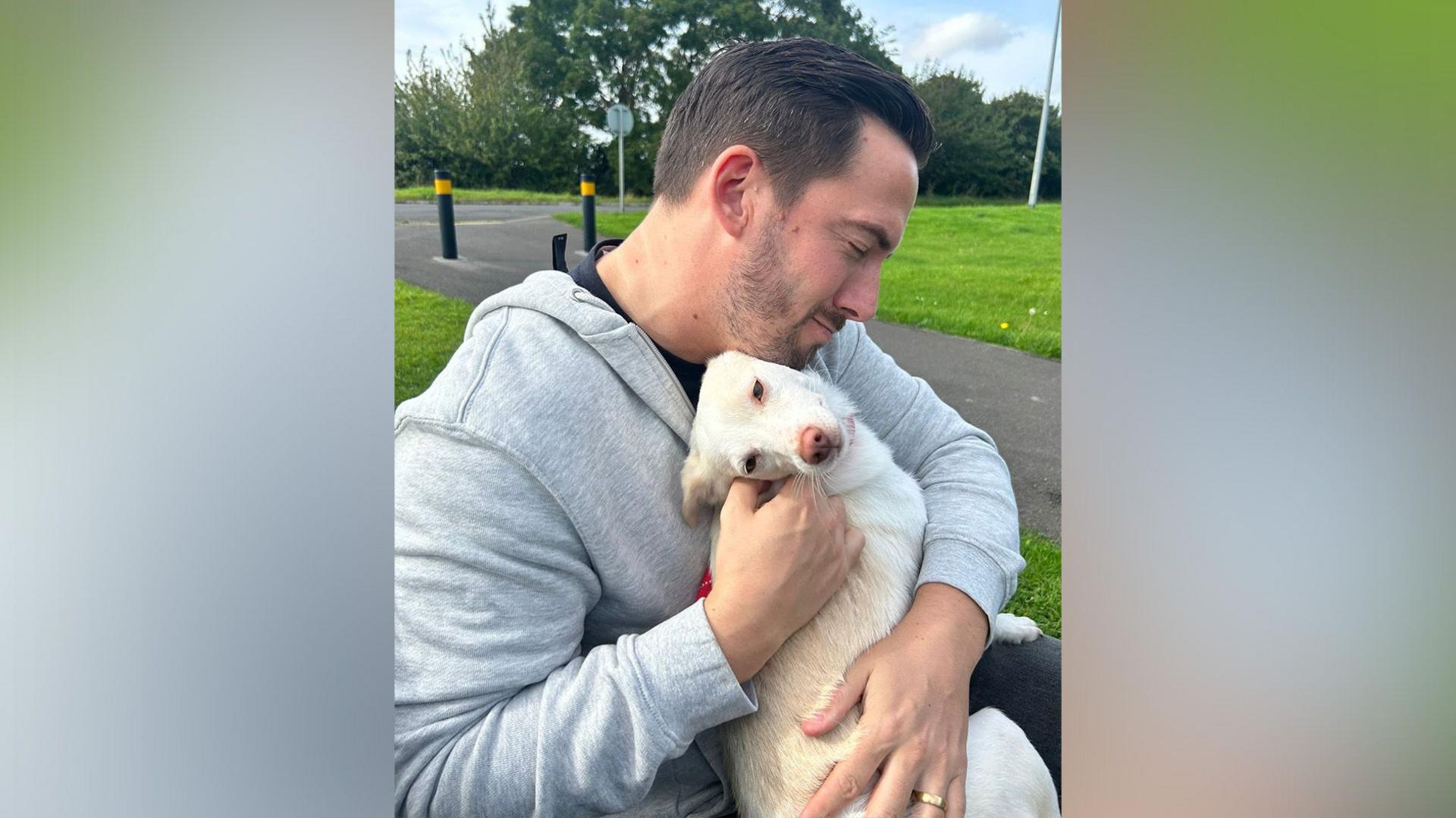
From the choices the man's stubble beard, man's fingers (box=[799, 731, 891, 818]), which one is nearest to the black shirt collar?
the man's stubble beard

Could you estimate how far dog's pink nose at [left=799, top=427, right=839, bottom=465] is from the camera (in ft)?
4.45

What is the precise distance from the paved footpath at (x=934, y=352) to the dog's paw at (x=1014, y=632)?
19cm

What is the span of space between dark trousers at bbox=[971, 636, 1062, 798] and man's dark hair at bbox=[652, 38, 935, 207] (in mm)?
919

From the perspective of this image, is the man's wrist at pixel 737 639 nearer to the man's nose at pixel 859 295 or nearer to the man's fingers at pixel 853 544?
the man's fingers at pixel 853 544

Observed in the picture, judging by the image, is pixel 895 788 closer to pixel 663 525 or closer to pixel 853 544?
pixel 853 544

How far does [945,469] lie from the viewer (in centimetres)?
168

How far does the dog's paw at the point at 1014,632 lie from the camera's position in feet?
5.69

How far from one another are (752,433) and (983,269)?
1.77 feet

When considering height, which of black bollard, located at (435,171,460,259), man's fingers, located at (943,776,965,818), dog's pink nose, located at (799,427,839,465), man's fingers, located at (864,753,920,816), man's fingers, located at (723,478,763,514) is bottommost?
man's fingers, located at (943,776,965,818)
